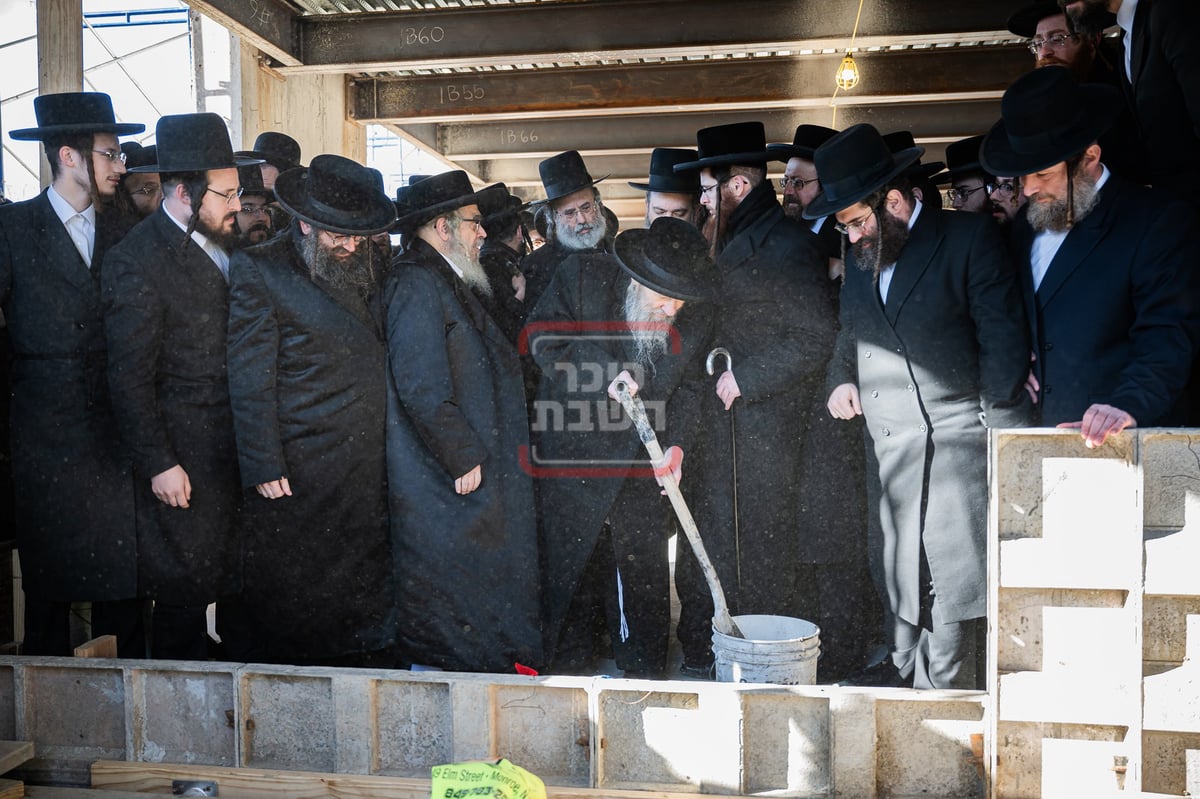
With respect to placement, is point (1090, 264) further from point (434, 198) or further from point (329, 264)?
point (329, 264)

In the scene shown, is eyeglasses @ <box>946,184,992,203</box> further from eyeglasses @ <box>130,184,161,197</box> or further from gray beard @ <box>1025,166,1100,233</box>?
eyeglasses @ <box>130,184,161,197</box>

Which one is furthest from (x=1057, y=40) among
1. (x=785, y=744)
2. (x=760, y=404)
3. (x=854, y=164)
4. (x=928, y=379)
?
(x=785, y=744)

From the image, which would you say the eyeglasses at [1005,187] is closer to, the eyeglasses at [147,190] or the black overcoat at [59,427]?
the eyeglasses at [147,190]

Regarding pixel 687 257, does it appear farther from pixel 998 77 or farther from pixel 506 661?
pixel 998 77

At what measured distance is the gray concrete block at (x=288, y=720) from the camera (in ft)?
12.3

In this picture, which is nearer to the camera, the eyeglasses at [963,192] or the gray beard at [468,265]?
the gray beard at [468,265]

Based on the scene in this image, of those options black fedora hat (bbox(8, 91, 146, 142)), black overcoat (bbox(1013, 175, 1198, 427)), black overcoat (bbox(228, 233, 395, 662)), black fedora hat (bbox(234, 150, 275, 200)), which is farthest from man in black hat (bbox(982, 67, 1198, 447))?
black fedora hat (bbox(8, 91, 146, 142))

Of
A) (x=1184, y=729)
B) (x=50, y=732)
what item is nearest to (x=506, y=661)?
(x=50, y=732)

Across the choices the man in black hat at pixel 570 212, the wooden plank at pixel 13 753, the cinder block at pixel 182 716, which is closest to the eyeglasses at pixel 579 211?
the man in black hat at pixel 570 212

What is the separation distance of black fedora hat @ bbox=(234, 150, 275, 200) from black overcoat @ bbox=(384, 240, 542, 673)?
39.4 inches

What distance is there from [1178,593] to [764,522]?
1.63 m

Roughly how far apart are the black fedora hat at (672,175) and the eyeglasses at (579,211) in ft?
1.01

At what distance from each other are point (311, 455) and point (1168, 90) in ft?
11.8

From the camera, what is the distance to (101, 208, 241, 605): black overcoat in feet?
13.6
